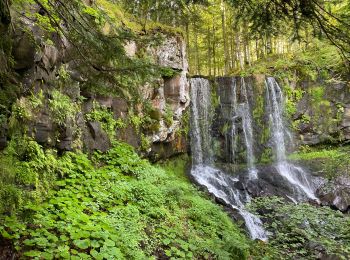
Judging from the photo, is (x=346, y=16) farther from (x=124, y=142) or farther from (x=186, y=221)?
(x=124, y=142)

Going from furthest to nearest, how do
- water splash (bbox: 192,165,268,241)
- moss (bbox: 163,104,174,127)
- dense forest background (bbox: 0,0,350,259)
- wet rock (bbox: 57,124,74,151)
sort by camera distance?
moss (bbox: 163,104,174,127)
water splash (bbox: 192,165,268,241)
wet rock (bbox: 57,124,74,151)
dense forest background (bbox: 0,0,350,259)

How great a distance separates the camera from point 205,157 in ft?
46.0

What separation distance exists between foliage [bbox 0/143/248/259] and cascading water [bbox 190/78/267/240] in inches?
110

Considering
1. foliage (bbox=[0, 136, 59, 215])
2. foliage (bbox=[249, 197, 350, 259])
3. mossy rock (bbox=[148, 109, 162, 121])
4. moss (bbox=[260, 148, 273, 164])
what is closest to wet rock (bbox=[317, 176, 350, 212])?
moss (bbox=[260, 148, 273, 164])

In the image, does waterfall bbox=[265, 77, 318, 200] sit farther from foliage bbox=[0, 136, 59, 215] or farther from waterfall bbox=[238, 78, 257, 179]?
foliage bbox=[0, 136, 59, 215]

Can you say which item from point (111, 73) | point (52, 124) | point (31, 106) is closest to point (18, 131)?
point (31, 106)

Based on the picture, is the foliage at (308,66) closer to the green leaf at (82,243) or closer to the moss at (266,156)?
the moss at (266,156)

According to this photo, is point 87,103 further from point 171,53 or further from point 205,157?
point 205,157

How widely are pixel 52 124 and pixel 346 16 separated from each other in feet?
17.2

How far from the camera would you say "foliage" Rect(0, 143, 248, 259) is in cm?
420

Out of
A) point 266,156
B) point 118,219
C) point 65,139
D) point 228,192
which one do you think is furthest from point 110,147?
point 266,156

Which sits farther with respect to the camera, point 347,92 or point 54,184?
point 347,92

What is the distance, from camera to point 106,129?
8.77 m

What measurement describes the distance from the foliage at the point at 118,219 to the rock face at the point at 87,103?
2.17 feet
